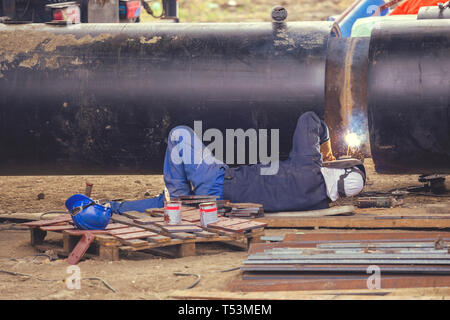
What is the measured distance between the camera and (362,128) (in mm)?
6250

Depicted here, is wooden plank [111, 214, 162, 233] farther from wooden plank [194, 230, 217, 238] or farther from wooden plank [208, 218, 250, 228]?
wooden plank [208, 218, 250, 228]

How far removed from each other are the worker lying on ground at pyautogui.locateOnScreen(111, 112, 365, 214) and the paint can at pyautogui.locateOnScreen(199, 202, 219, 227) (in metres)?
0.69

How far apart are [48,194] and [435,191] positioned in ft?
13.4

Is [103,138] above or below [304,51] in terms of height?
below

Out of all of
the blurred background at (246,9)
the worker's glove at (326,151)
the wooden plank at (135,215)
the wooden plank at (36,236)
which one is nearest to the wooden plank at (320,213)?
the worker's glove at (326,151)

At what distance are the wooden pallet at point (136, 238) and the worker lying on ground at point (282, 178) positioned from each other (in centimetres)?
Result: 62

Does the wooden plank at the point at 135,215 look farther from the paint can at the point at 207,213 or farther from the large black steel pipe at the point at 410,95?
the large black steel pipe at the point at 410,95

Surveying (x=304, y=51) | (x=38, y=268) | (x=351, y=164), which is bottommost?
(x=38, y=268)

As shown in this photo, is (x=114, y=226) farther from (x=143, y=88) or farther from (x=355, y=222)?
(x=355, y=222)

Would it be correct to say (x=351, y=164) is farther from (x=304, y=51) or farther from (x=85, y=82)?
(x=85, y=82)

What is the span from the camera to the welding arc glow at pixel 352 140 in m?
6.31

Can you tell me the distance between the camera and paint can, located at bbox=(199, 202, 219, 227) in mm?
5363

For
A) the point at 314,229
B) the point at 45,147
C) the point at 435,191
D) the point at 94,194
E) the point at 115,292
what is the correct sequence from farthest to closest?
1. the point at 94,194
2. the point at 435,191
3. the point at 45,147
4. the point at 314,229
5. the point at 115,292

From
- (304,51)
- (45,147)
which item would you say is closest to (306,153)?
(304,51)
